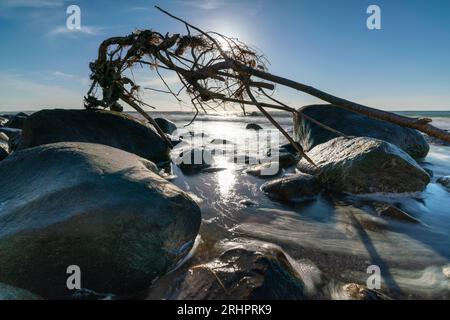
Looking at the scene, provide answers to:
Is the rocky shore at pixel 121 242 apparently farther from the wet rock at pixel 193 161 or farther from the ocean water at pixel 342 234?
the wet rock at pixel 193 161

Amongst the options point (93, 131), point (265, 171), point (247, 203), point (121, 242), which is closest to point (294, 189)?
point (247, 203)

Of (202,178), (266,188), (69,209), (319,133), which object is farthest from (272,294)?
(319,133)

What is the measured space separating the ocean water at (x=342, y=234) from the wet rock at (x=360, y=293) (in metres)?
0.06

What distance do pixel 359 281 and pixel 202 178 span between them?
3.68 metres

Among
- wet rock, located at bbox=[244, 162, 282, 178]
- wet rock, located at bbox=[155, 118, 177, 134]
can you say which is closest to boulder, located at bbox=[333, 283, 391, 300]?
wet rock, located at bbox=[244, 162, 282, 178]

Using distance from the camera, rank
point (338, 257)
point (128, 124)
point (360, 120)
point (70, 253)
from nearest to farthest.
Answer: point (70, 253) < point (338, 257) < point (128, 124) < point (360, 120)

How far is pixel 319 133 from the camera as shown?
7875 millimetres

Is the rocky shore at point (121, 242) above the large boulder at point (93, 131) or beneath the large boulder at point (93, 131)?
beneath

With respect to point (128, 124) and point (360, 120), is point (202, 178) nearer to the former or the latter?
point (128, 124)

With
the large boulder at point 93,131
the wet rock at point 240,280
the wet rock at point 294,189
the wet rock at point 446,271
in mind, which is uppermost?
the large boulder at point 93,131

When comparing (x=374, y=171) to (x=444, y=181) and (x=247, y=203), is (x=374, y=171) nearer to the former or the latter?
(x=444, y=181)

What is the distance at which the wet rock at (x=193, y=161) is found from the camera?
21.5 feet

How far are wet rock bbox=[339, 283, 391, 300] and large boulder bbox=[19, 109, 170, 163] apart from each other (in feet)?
14.9

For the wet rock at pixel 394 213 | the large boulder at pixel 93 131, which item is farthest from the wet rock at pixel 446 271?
the large boulder at pixel 93 131
